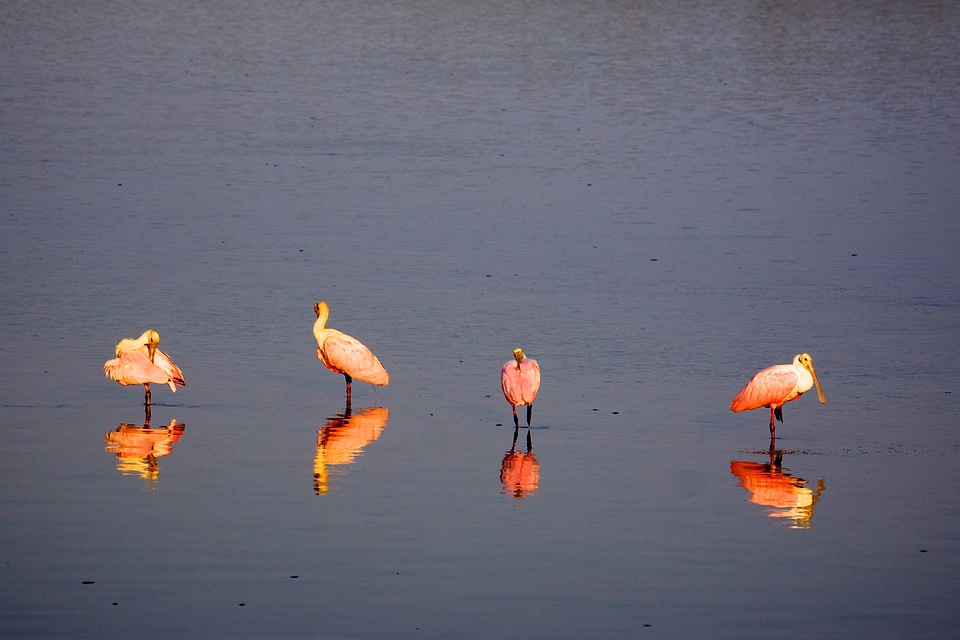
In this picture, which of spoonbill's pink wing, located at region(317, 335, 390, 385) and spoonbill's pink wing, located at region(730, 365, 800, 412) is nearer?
spoonbill's pink wing, located at region(730, 365, 800, 412)

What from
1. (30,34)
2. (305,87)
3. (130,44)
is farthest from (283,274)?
(30,34)

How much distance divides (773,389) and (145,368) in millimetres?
4583

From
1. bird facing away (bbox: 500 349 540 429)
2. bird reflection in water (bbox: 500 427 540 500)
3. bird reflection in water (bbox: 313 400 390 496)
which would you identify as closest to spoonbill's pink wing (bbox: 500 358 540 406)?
bird facing away (bbox: 500 349 540 429)

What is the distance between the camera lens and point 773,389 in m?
12.0

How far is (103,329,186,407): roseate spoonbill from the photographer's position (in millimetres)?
12477

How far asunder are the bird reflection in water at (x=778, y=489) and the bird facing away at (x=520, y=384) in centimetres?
160

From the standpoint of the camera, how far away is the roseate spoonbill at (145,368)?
40.9 feet

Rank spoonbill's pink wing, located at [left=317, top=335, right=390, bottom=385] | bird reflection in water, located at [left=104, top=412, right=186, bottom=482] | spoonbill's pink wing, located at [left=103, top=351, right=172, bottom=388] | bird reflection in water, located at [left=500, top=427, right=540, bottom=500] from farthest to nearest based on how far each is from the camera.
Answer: spoonbill's pink wing, located at [left=317, top=335, right=390, bottom=385] < spoonbill's pink wing, located at [left=103, top=351, right=172, bottom=388] < bird reflection in water, located at [left=104, top=412, right=186, bottom=482] < bird reflection in water, located at [left=500, top=427, right=540, bottom=500]

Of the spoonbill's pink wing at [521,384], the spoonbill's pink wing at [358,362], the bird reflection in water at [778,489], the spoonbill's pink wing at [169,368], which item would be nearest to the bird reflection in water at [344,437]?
the spoonbill's pink wing at [358,362]

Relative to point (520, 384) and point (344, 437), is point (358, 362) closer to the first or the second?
point (344, 437)

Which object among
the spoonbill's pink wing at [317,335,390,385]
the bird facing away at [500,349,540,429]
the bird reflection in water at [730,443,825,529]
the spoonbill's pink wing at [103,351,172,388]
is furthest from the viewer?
the spoonbill's pink wing at [317,335,390,385]

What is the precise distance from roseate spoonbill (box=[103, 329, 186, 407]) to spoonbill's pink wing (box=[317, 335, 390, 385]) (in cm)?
124

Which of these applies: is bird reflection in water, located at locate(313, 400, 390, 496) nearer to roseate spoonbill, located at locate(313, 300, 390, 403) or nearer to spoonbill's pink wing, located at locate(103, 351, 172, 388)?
roseate spoonbill, located at locate(313, 300, 390, 403)

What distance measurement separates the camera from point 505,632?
801 cm
